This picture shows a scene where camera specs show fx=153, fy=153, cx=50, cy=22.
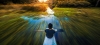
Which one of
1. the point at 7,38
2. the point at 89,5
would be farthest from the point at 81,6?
the point at 7,38

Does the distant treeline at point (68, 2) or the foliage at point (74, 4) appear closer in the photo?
the foliage at point (74, 4)

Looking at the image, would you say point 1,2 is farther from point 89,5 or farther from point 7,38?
point 7,38

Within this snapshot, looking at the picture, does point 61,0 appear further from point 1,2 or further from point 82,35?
point 82,35

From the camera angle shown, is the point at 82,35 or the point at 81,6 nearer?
the point at 82,35

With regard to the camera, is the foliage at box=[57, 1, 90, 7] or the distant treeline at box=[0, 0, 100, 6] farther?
the distant treeline at box=[0, 0, 100, 6]

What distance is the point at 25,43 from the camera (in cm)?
796

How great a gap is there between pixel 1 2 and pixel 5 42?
22.3 meters

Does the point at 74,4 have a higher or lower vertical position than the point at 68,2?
lower

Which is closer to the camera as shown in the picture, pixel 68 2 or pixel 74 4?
pixel 74 4

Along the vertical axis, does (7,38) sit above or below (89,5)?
above

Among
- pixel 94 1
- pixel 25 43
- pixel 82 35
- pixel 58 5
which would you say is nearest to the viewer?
pixel 25 43

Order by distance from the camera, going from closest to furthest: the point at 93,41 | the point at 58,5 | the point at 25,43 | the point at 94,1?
the point at 25,43 → the point at 93,41 → the point at 58,5 → the point at 94,1

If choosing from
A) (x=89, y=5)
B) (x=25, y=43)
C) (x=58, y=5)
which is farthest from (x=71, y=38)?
(x=89, y=5)

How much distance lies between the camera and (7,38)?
29.1 feet
